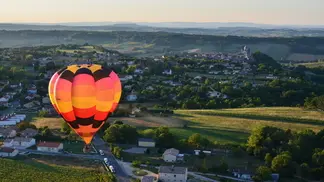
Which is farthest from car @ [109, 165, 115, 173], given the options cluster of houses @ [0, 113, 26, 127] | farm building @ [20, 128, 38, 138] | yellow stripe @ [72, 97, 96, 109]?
cluster of houses @ [0, 113, 26, 127]

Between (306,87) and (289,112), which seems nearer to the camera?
(289,112)

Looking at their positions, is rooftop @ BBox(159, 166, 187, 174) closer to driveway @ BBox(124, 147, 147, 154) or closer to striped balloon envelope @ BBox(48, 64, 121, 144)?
driveway @ BBox(124, 147, 147, 154)

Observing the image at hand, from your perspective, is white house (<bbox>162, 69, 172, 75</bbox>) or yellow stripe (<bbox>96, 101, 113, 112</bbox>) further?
white house (<bbox>162, 69, 172, 75</bbox>)

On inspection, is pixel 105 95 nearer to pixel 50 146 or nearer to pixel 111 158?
pixel 111 158

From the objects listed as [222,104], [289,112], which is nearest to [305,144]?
[289,112]

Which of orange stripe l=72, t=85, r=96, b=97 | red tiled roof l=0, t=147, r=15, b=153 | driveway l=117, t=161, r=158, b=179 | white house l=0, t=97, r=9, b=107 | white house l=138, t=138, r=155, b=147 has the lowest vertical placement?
white house l=0, t=97, r=9, b=107

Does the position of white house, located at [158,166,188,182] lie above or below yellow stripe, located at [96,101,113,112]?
below

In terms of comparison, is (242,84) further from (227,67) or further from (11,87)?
(11,87)
